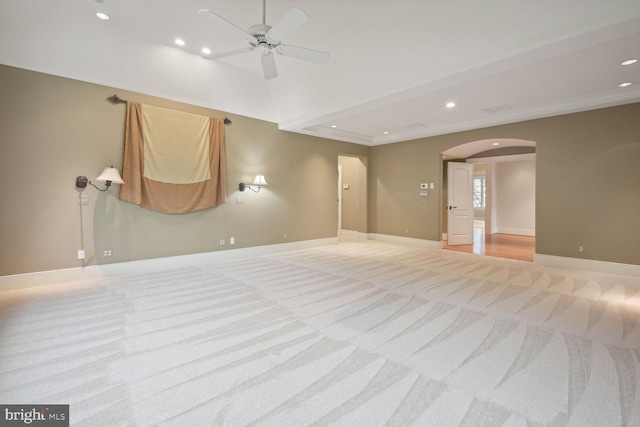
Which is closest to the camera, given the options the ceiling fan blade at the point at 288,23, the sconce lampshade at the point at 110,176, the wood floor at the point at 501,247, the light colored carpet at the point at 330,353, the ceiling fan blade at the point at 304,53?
the light colored carpet at the point at 330,353

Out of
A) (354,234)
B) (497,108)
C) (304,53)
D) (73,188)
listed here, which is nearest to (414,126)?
(497,108)

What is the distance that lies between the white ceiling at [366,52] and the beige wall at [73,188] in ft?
1.15

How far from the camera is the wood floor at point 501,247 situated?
22.5 ft

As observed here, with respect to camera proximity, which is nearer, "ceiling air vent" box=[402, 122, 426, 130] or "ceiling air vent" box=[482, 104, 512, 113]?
"ceiling air vent" box=[482, 104, 512, 113]

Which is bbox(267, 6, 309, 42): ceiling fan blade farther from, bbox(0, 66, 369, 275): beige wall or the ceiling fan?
bbox(0, 66, 369, 275): beige wall

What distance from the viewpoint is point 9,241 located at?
13.2 feet

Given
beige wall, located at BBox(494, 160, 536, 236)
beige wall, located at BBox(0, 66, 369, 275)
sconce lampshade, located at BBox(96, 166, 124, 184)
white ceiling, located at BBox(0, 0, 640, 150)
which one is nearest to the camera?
white ceiling, located at BBox(0, 0, 640, 150)

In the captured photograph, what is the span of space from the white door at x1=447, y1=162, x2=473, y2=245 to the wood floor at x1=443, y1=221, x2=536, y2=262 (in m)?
0.32

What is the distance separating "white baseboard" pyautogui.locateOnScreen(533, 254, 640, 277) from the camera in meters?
4.96

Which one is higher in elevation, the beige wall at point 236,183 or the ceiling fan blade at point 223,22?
the ceiling fan blade at point 223,22

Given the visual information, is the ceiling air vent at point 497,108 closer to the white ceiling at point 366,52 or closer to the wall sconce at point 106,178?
the white ceiling at point 366,52

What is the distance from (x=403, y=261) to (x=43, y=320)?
5498 mm

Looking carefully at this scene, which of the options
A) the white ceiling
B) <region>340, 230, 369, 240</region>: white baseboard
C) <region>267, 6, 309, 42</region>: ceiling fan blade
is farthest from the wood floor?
<region>267, 6, 309, 42</region>: ceiling fan blade

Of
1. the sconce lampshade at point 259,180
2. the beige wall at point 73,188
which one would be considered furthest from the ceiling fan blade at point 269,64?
the sconce lampshade at point 259,180
